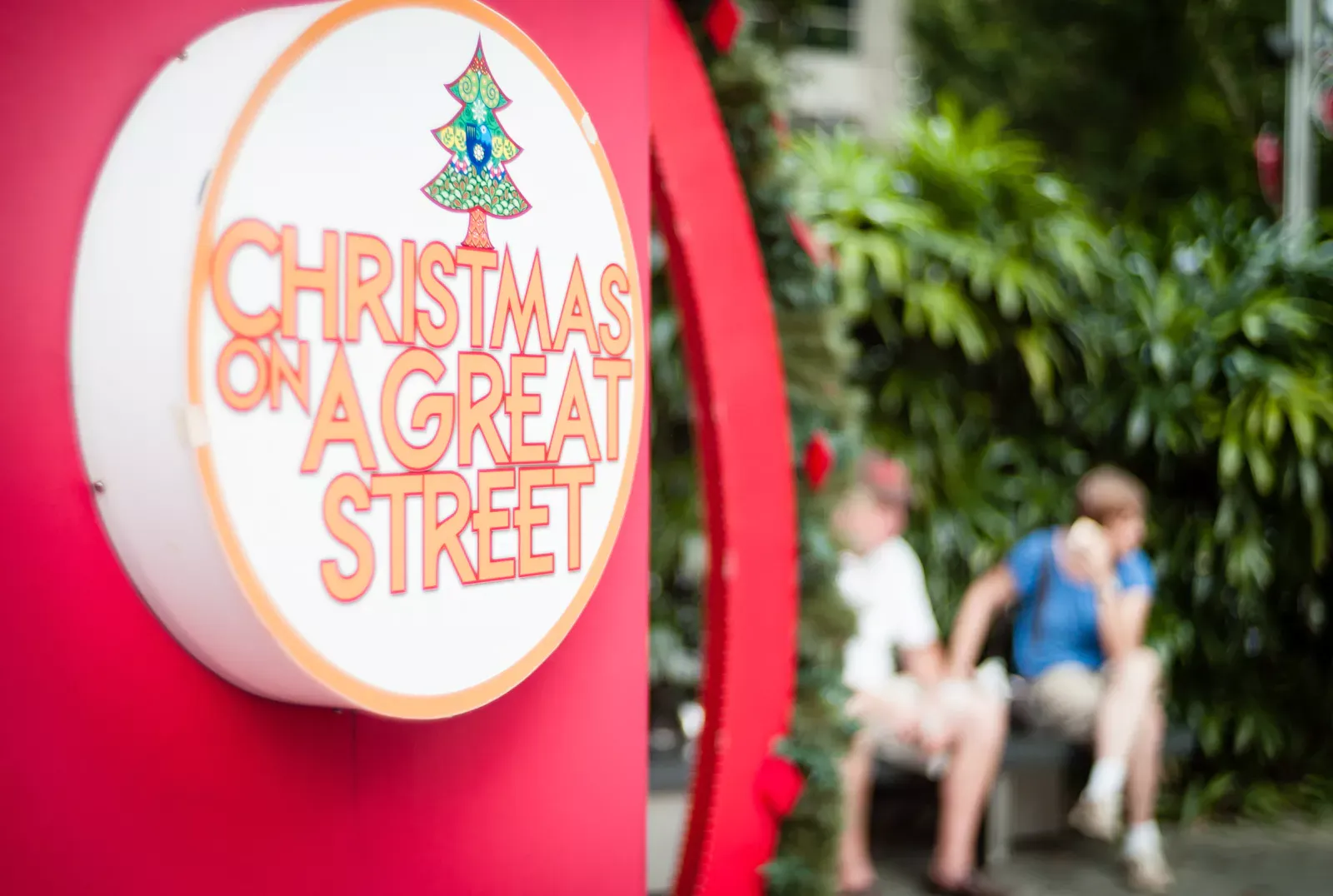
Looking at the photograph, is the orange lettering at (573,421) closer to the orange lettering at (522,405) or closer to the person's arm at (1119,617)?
the orange lettering at (522,405)

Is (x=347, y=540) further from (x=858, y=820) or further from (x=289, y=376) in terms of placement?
(x=858, y=820)

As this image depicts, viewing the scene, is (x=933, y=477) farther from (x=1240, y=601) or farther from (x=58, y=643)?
(x=58, y=643)

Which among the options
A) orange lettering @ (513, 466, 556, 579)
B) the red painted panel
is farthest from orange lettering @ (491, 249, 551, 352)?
the red painted panel

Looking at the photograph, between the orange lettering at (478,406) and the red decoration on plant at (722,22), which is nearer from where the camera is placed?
the orange lettering at (478,406)

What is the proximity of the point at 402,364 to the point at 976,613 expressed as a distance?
3.02 m

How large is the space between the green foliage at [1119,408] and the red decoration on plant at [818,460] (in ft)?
6.67

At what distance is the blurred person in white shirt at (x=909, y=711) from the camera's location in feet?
11.7

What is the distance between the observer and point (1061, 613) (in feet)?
13.1

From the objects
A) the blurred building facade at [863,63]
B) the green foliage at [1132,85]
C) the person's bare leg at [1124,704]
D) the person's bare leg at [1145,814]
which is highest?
the blurred building facade at [863,63]

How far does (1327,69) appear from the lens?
5965 millimetres

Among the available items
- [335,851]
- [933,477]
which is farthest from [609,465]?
[933,477]

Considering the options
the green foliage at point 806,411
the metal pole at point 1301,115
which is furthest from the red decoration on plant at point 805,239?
the metal pole at point 1301,115

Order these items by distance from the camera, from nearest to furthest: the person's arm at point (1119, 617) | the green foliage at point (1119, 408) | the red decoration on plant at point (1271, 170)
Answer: the person's arm at point (1119, 617), the green foliage at point (1119, 408), the red decoration on plant at point (1271, 170)

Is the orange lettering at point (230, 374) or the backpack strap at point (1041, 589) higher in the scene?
the orange lettering at point (230, 374)
